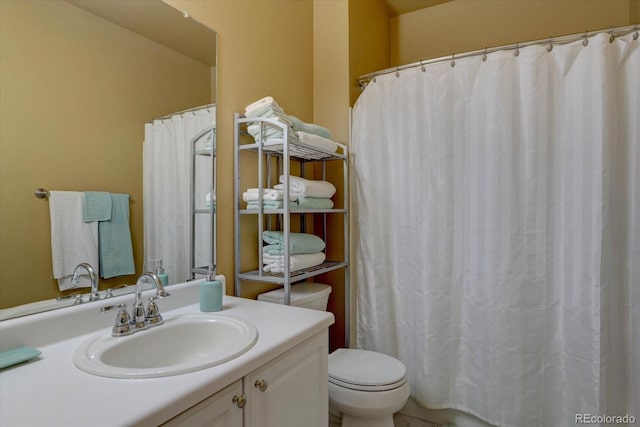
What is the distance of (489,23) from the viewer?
231cm

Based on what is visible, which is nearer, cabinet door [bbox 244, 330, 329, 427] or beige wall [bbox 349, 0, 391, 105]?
cabinet door [bbox 244, 330, 329, 427]

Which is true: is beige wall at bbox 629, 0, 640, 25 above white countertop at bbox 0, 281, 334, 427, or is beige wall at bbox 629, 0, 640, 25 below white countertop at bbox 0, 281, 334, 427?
above

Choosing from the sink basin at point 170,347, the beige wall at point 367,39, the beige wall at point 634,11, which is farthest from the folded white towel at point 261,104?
the beige wall at point 634,11

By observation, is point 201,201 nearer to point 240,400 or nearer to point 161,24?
point 161,24

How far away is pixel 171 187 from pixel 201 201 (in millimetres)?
142

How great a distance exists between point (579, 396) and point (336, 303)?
1.22 m

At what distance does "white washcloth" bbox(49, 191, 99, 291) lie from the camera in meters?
1.02

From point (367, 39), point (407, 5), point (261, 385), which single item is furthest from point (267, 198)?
point (407, 5)

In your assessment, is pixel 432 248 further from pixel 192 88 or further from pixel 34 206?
pixel 34 206

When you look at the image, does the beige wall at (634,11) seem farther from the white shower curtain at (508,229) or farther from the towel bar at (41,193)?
the towel bar at (41,193)

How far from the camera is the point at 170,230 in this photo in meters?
1.36

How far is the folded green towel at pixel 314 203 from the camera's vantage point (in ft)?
5.52

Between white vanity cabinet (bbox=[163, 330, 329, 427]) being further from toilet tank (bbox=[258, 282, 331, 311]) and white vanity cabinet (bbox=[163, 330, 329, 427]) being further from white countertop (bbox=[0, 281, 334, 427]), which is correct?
toilet tank (bbox=[258, 282, 331, 311])

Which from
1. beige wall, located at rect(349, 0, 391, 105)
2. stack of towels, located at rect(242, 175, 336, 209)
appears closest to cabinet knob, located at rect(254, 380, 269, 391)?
stack of towels, located at rect(242, 175, 336, 209)
